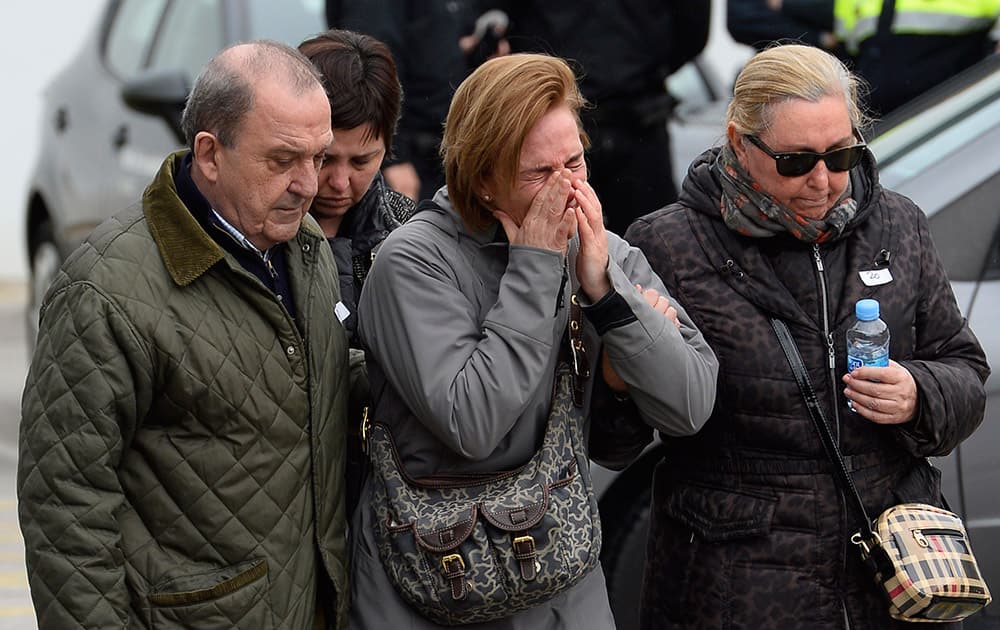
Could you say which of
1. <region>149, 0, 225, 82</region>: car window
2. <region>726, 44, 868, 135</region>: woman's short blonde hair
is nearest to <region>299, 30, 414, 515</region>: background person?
<region>726, 44, 868, 135</region>: woman's short blonde hair

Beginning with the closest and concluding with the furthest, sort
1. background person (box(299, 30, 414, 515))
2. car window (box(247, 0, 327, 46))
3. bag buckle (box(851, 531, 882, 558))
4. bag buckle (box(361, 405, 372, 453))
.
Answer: bag buckle (box(361, 405, 372, 453))
bag buckle (box(851, 531, 882, 558))
background person (box(299, 30, 414, 515))
car window (box(247, 0, 327, 46))

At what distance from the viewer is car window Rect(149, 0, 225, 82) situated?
636cm

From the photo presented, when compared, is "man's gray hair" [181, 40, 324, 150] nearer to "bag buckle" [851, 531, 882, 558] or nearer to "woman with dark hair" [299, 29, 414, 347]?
"woman with dark hair" [299, 29, 414, 347]

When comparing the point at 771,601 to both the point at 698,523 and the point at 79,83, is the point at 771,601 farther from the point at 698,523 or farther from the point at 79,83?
the point at 79,83

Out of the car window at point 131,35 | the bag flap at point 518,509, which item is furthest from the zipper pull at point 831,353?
the car window at point 131,35

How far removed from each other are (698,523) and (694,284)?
45 cm

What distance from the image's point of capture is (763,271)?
2.92 m

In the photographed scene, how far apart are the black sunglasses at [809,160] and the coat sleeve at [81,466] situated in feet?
3.95

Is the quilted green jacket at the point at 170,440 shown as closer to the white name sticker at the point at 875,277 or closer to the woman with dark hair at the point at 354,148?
the woman with dark hair at the point at 354,148

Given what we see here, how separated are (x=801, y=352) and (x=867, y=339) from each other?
0.41 feet

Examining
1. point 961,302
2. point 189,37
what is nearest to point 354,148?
point 961,302

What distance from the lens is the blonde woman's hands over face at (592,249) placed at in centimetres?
264

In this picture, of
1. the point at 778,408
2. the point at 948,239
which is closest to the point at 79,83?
the point at 948,239

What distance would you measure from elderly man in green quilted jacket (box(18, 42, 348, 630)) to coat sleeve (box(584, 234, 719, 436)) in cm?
52
